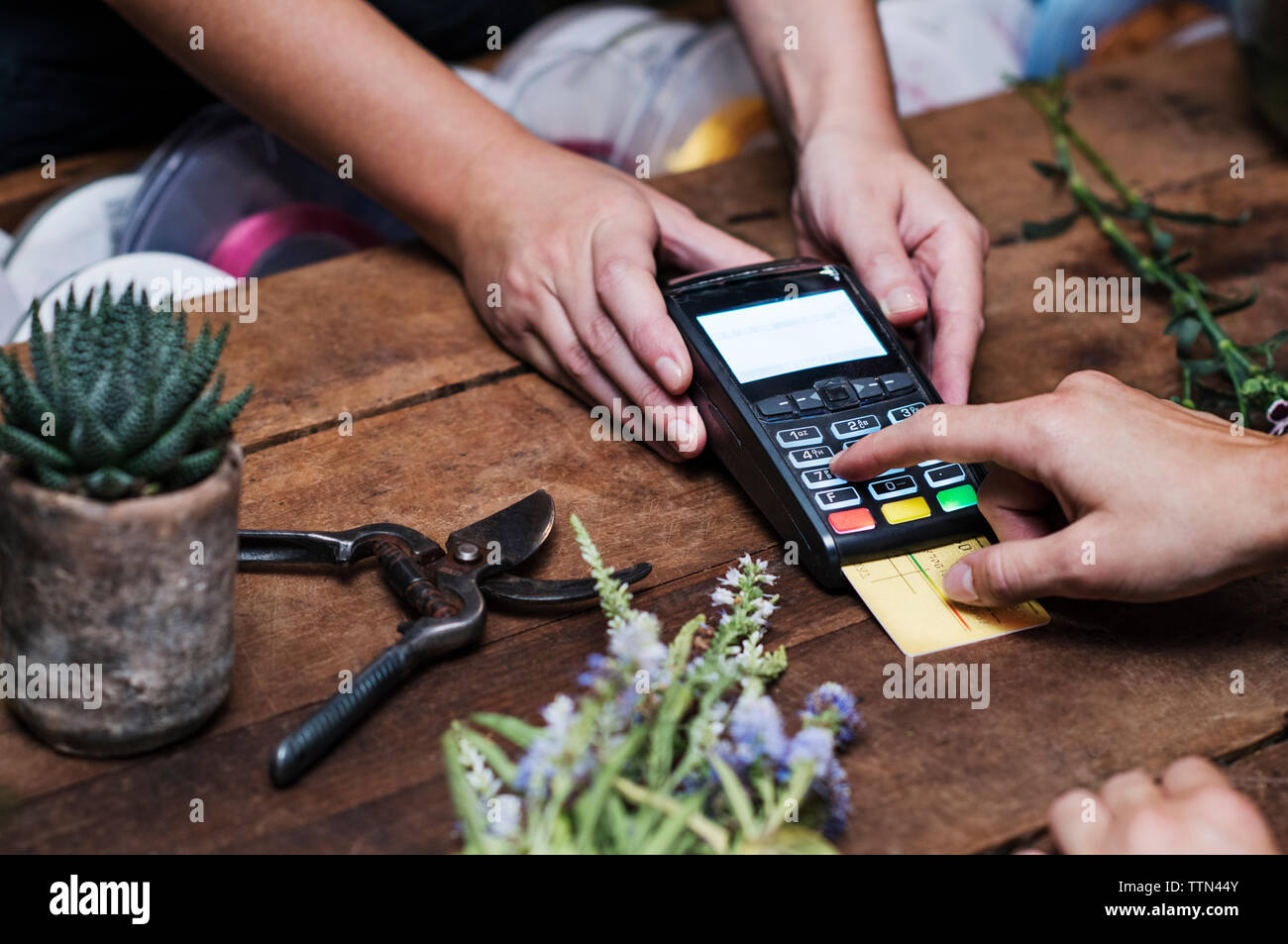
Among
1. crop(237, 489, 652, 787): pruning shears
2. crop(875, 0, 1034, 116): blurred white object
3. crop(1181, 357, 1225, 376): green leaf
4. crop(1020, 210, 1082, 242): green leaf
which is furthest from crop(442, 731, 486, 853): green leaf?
crop(875, 0, 1034, 116): blurred white object

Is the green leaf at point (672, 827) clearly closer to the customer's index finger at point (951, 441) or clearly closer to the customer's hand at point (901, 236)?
the customer's index finger at point (951, 441)

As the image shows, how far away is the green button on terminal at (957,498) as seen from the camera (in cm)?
73

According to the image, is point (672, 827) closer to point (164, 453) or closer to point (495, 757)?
point (495, 757)

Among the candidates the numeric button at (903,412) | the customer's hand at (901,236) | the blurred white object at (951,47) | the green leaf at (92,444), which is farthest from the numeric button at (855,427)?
the blurred white object at (951,47)

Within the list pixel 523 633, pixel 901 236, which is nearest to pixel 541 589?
pixel 523 633

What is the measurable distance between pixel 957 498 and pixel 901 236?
1.14ft

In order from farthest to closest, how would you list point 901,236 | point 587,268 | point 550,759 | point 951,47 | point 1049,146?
point 951,47, point 1049,146, point 901,236, point 587,268, point 550,759

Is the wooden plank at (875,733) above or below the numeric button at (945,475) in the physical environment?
below

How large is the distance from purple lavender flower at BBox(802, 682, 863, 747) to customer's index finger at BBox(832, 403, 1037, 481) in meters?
0.15

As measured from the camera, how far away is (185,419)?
Answer: 543 mm

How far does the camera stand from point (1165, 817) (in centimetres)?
55

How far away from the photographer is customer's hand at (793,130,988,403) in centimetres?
90

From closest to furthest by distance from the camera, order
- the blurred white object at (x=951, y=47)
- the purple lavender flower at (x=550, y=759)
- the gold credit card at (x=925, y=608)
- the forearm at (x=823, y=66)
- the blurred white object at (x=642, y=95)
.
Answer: the purple lavender flower at (x=550, y=759) < the gold credit card at (x=925, y=608) < the forearm at (x=823, y=66) < the blurred white object at (x=642, y=95) < the blurred white object at (x=951, y=47)
